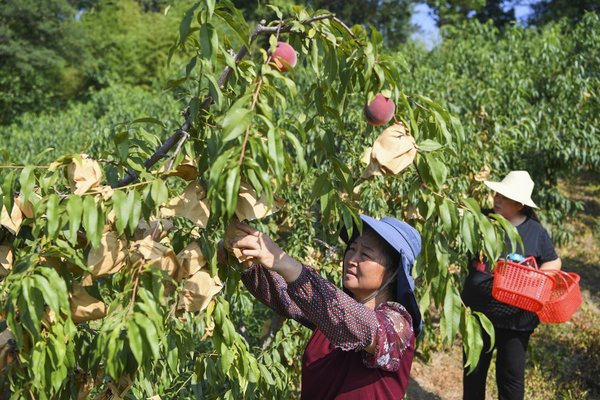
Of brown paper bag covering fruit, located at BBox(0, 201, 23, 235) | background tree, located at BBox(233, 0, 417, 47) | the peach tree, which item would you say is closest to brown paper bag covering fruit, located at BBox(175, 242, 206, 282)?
the peach tree

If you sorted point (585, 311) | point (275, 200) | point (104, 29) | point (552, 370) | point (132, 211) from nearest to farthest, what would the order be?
point (132, 211) < point (275, 200) < point (552, 370) < point (585, 311) < point (104, 29)

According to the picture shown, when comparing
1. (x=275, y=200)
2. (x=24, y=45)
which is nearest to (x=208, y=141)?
(x=275, y=200)

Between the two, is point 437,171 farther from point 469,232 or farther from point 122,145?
point 122,145

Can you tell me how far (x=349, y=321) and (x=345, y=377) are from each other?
0.92ft

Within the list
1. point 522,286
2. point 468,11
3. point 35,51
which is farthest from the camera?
point 468,11

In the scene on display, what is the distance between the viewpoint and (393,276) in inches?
66.9

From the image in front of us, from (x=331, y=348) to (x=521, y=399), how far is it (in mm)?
1807

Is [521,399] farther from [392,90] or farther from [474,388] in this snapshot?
[392,90]

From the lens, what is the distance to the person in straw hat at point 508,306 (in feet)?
9.83

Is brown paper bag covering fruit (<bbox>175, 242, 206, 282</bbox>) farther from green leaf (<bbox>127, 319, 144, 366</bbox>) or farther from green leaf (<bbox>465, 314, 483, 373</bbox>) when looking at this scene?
green leaf (<bbox>465, 314, 483, 373</bbox>)

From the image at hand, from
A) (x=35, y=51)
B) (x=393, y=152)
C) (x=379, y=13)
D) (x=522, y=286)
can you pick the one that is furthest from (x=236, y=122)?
(x=379, y=13)

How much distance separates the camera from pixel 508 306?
2988 millimetres

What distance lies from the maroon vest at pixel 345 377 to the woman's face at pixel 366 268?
167 millimetres

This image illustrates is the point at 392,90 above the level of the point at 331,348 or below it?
above
